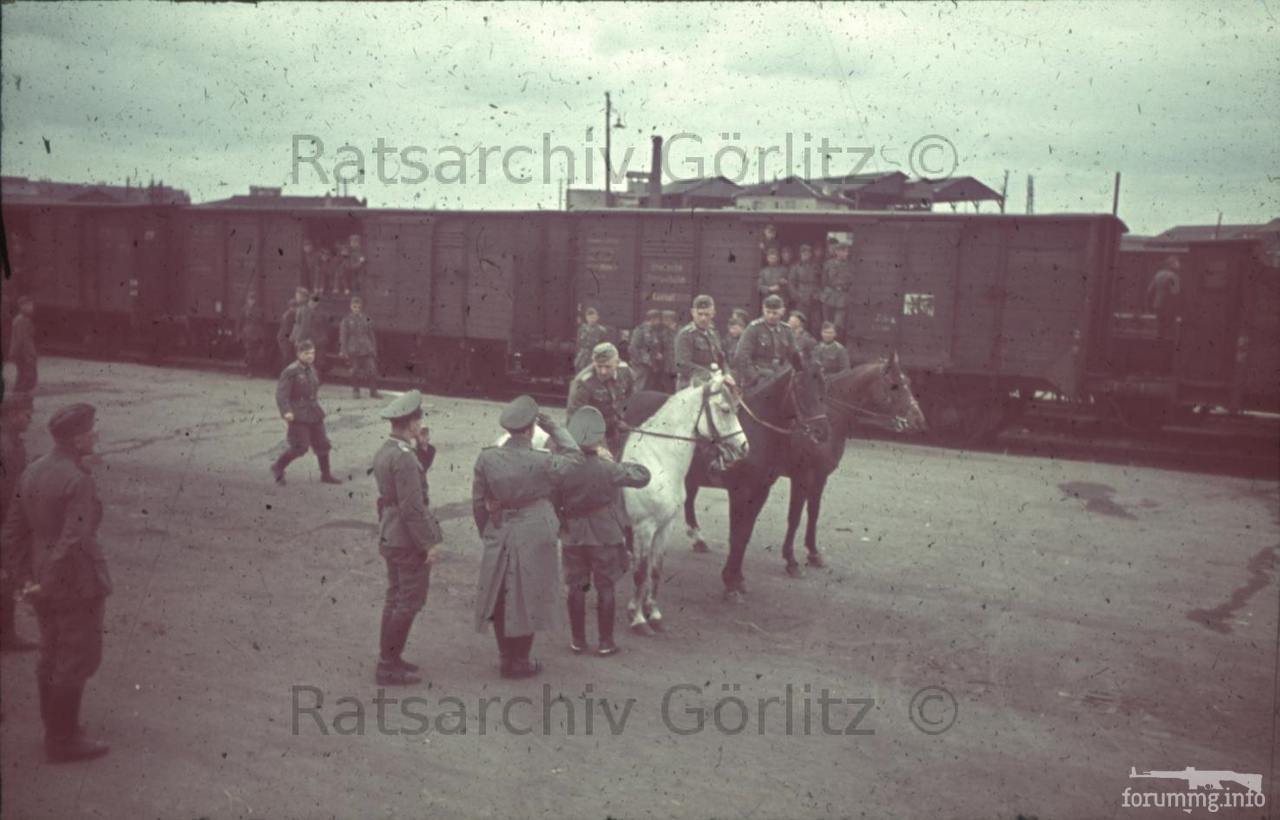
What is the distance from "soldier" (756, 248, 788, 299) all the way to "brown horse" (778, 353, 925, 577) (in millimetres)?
7721

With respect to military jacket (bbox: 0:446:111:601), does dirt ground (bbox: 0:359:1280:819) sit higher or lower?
lower

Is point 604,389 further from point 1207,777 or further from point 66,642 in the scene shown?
point 1207,777

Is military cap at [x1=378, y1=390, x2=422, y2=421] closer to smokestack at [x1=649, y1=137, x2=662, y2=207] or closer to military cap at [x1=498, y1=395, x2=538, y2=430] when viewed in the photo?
military cap at [x1=498, y1=395, x2=538, y2=430]

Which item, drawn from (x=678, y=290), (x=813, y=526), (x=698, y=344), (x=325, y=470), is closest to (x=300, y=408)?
(x=325, y=470)

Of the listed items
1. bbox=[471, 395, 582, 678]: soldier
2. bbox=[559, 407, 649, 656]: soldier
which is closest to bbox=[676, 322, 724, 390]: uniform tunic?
bbox=[559, 407, 649, 656]: soldier

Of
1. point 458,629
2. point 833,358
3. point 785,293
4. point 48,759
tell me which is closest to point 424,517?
point 458,629

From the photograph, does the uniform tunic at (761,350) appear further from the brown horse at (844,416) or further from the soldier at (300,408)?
the soldier at (300,408)

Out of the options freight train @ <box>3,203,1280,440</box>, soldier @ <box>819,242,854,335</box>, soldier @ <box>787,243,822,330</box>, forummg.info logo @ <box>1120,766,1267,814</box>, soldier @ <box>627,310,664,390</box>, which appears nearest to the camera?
forummg.info logo @ <box>1120,766,1267,814</box>

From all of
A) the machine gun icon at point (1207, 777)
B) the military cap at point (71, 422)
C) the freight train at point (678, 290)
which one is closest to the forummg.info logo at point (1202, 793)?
the machine gun icon at point (1207, 777)

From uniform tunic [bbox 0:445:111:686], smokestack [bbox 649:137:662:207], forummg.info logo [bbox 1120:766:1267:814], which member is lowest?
forummg.info logo [bbox 1120:766:1267:814]

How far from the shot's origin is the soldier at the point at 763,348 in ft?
33.0

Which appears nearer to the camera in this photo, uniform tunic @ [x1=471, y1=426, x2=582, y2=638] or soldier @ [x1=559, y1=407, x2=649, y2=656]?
uniform tunic @ [x1=471, y1=426, x2=582, y2=638]

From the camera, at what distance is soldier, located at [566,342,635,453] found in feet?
26.3

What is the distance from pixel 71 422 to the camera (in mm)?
5121
